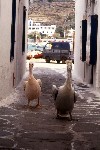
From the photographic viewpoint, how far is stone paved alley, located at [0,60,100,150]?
7.12 metres

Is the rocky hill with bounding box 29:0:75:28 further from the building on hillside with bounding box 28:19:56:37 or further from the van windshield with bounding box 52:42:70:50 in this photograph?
the van windshield with bounding box 52:42:70:50

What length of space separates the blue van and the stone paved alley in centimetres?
2991

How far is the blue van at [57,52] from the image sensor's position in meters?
42.6

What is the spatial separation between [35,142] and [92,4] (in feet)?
41.5

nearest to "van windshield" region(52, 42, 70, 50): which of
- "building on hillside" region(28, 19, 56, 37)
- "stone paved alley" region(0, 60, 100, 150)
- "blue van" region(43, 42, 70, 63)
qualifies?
"blue van" region(43, 42, 70, 63)

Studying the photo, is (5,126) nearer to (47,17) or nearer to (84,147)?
(84,147)

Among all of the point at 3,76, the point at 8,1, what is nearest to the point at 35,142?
the point at 3,76

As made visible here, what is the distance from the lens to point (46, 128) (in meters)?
8.58

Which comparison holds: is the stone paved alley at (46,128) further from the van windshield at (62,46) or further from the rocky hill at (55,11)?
the rocky hill at (55,11)

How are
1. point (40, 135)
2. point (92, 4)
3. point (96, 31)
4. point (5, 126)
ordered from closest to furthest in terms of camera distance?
point (40, 135) < point (5, 126) < point (96, 31) < point (92, 4)

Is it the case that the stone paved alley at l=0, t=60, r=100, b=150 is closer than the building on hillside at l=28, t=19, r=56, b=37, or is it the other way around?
the stone paved alley at l=0, t=60, r=100, b=150

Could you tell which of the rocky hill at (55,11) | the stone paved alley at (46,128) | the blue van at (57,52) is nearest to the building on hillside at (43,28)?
the rocky hill at (55,11)

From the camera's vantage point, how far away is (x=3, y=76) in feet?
42.7

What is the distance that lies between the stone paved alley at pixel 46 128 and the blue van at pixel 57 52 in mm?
29910
